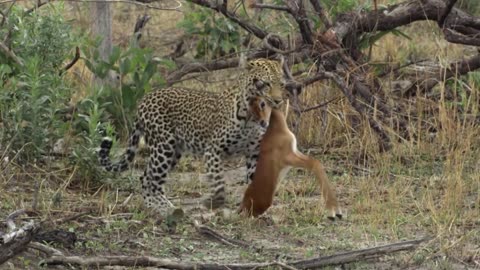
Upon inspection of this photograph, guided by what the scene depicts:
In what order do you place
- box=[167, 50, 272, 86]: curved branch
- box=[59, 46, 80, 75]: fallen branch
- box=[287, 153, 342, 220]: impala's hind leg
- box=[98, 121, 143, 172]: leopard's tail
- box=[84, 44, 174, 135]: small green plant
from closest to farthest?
box=[287, 153, 342, 220]: impala's hind leg < box=[98, 121, 143, 172]: leopard's tail < box=[59, 46, 80, 75]: fallen branch < box=[84, 44, 174, 135]: small green plant < box=[167, 50, 272, 86]: curved branch

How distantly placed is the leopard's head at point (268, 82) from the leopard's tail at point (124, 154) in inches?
46.9

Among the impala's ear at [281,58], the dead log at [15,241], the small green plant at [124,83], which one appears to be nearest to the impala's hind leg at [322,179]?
the impala's ear at [281,58]

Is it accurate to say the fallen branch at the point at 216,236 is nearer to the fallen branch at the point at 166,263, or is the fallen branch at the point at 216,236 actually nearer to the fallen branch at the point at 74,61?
the fallen branch at the point at 166,263

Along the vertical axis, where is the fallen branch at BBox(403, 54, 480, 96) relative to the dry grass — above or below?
above

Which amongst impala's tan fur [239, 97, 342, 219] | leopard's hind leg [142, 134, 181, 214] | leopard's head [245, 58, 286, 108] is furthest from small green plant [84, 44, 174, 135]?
impala's tan fur [239, 97, 342, 219]

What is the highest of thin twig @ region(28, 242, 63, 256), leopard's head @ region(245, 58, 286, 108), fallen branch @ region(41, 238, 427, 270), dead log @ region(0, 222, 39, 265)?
leopard's head @ region(245, 58, 286, 108)

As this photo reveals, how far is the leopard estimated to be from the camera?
329 inches

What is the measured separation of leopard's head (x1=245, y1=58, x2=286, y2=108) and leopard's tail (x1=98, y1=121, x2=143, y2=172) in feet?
3.91

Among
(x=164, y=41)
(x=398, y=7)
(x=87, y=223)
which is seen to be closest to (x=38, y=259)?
(x=87, y=223)

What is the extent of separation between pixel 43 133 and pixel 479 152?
3.57 meters

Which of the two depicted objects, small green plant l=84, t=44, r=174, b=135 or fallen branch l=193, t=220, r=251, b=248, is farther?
small green plant l=84, t=44, r=174, b=135

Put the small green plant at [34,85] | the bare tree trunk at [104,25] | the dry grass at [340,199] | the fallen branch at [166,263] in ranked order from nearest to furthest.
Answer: the fallen branch at [166,263]
the dry grass at [340,199]
the small green plant at [34,85]
the bare tree trunk at [104,25]

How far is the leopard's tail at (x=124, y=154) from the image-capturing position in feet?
28.7

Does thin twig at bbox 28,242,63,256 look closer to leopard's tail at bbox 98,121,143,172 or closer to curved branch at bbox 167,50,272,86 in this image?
leopard's tail at bbox 98,121,143,172
